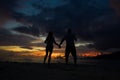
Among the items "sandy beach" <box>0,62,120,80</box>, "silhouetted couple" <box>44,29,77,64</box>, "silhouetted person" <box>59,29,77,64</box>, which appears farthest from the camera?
"silhouetted person" <box>59,29,77,64</box>

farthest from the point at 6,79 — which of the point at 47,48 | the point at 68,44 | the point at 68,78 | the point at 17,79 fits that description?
the point at 68,44

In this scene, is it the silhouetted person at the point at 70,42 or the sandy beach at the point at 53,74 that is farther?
the silhouetted person at the point at 70,42

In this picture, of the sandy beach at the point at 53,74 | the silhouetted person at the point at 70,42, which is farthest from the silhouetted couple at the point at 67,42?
the sandy beach at the point at 53,74

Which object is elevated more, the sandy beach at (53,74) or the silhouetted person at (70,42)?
the silhouetted person at (70,42)

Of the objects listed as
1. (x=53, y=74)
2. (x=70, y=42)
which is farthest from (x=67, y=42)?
(x=53, y=74)

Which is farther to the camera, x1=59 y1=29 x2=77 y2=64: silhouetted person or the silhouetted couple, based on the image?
x1=59 y1=29 x2=77 y2=64: silhouetted person

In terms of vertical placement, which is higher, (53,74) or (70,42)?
(70,42)

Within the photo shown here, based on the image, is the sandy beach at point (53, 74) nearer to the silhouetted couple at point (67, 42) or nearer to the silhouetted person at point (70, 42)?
the silhouetted couple at point (67, 42)

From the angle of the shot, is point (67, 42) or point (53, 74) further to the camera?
point (67, 42)

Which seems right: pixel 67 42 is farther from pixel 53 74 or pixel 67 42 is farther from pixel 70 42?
pixel 53 74

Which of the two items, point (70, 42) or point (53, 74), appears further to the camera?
point (70, 42)

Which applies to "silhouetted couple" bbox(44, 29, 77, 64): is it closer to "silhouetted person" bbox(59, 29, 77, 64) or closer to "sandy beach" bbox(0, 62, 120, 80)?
"silhouetted person" bbox(59, 29, 77, 64)

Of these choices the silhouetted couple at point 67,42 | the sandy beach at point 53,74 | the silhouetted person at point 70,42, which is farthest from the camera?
the silhouetted person at point 70,42

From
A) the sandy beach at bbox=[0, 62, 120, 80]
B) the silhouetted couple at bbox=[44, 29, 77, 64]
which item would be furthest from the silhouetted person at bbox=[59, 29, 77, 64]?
the sandy beach at bbox=[0, 62, 120, 80]
